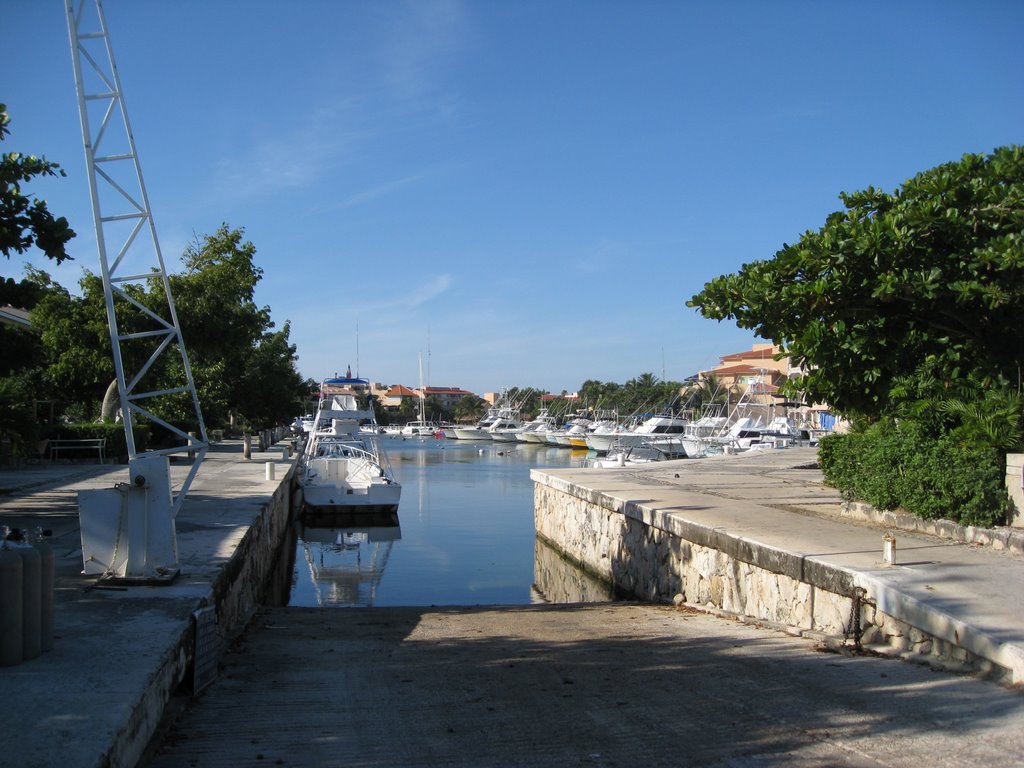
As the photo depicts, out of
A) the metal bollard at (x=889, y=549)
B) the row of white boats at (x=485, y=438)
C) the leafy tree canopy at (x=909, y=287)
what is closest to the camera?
the metal bollard at (x=889, y=549)

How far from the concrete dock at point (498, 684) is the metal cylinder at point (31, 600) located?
16cm

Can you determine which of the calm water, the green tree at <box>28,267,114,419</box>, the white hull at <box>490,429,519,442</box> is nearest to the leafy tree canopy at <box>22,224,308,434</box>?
the green tree at <box>28,267,114,419</box>

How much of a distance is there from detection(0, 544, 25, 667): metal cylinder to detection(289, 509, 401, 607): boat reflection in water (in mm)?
11030

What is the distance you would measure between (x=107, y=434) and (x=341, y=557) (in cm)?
1119

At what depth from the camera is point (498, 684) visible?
6871 millimetres

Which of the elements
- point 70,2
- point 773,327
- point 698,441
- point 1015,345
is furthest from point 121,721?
point 698,441

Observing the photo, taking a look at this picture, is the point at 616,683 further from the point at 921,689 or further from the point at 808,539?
the point at 808,539

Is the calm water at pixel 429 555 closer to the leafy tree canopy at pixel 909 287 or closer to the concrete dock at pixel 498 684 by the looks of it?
the concrete dock at pixel 498 684

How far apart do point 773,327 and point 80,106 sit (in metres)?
9.83

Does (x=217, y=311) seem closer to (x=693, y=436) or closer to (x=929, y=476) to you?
(x=929, y=476)

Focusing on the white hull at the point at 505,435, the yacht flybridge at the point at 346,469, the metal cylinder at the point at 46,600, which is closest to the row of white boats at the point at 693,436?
the white hull at the point at 505,435

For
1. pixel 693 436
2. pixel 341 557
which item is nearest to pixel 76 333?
pixel 341 557

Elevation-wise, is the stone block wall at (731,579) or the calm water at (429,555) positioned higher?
the stone block wall at (731,579)

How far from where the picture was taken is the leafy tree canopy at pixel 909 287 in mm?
11688
